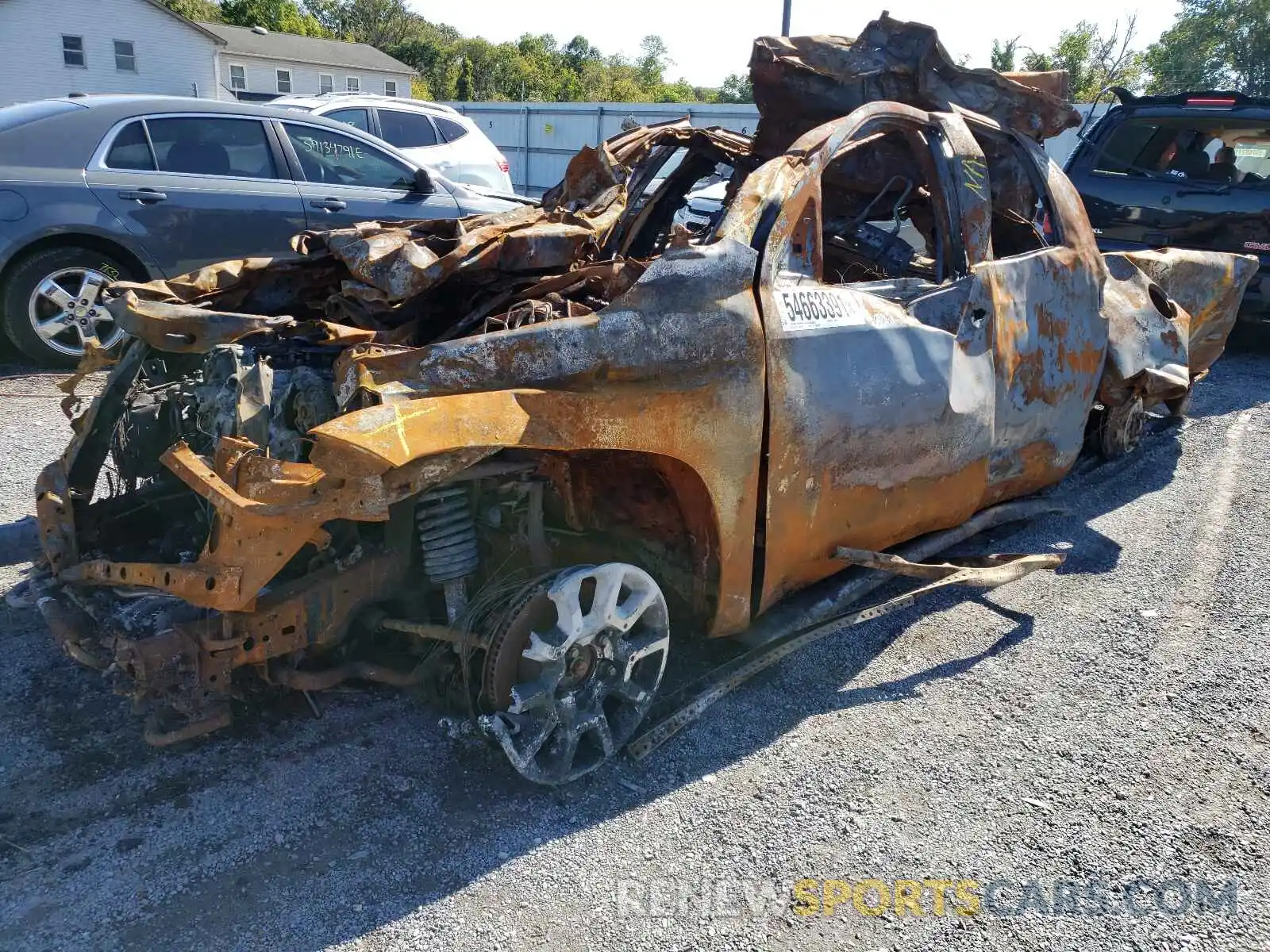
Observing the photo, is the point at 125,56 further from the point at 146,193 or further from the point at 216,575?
the point at 216,575

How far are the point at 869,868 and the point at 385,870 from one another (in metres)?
1.27

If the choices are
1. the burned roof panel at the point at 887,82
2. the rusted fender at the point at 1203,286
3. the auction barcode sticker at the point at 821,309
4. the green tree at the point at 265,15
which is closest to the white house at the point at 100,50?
the green tree at the point at 265,15

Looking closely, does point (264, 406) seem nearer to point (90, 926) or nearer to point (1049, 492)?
point (90, 926)

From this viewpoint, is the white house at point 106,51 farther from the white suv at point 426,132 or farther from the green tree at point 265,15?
the white suv at point 426,132

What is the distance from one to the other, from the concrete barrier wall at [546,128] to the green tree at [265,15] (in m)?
33.7

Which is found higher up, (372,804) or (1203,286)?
(1203,286)

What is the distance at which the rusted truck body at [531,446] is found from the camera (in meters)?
2.49

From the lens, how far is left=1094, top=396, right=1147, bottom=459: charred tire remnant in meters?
5.42

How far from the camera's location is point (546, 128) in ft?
77.3

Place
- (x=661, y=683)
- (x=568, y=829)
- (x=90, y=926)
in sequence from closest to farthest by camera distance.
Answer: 1. (x=90, y=926)
2. (x=568, y=829)
3. (x=661, y=683)

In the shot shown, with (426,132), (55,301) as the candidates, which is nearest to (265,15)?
→ (426,132)

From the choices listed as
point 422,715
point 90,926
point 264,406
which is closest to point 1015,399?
point 422,715

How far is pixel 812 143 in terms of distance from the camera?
3.38 meters

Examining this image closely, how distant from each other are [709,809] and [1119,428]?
3.99 m
